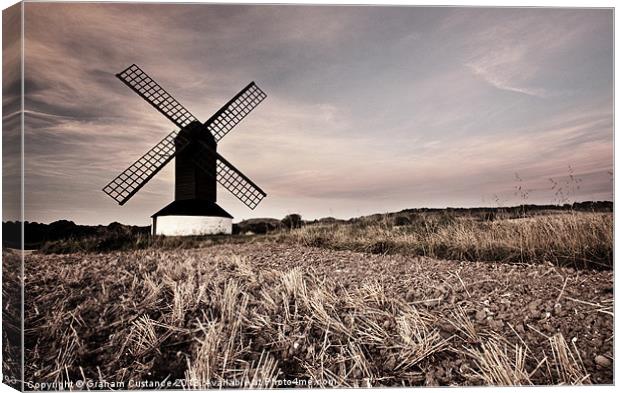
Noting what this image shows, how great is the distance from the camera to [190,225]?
568cm

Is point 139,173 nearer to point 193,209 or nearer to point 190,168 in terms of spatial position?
point 193,209

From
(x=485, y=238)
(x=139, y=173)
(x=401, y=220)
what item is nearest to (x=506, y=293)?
(x=485, y=238)

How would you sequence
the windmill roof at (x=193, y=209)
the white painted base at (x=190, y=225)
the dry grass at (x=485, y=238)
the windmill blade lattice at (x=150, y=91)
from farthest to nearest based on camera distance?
the windmill roof at (x=193, y=209), the white painted base at (x=190, y=225), the dry grass at (x=485, y=238), the windmill blade lattice at (x=150, y=91)

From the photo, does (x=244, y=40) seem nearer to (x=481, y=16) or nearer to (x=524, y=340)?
(x=481, y=16)

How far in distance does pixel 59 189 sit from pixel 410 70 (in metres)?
3.89

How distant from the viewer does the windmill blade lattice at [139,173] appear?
15.5 feet

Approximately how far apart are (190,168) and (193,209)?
3.02ft

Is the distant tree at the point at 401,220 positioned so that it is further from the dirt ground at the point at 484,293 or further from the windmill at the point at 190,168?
the windmill at the point at 190,168

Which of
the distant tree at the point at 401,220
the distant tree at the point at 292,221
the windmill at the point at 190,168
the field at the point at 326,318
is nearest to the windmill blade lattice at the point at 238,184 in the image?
the windmill at the point at 190,168

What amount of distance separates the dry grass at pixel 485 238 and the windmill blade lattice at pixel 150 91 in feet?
6.95

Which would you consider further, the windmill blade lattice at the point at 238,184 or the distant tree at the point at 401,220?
the distant tree at the point at 401,220

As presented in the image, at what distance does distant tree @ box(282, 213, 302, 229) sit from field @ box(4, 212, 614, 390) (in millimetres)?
707

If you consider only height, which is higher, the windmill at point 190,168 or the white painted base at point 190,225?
the windmill at point 190,168

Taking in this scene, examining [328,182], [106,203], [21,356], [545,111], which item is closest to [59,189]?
[106,203]
